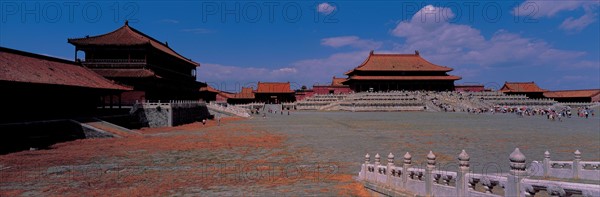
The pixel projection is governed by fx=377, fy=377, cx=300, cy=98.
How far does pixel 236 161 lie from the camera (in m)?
15.8

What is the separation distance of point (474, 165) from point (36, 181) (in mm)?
15090

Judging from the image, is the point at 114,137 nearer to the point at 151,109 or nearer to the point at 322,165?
the point at 151,109

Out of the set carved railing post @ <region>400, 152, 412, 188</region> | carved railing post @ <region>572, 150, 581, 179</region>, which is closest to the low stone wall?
carved railing post @ <region>400, 152, 412, 188</region>

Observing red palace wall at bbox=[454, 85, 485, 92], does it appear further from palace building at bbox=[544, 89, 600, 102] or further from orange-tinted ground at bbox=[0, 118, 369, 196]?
orange-tinted ground at bbox=[0, 118, 369, 196]

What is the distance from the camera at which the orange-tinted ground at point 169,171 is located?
1077cm

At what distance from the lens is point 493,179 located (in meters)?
6.88

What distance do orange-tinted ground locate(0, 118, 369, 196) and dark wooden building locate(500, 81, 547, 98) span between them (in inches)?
3019

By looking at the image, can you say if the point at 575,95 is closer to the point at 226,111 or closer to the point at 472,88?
the point at 472,88

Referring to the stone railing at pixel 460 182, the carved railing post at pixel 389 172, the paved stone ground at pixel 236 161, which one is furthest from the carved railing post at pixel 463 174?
the paved stone ground at pixel 236 161

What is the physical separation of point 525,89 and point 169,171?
3397 inches

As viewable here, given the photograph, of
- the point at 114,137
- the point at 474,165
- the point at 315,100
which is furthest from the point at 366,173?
the point at 315,100

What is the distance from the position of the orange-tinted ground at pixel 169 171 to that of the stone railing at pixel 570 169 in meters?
5.77

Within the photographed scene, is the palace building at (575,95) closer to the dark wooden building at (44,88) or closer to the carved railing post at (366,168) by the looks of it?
the carved railing post at (366,168)

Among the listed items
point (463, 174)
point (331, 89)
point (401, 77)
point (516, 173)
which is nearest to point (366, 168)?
point (463, 174)
